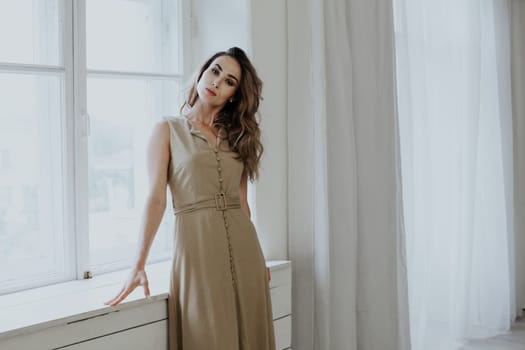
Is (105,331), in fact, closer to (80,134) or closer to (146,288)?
(146,288)

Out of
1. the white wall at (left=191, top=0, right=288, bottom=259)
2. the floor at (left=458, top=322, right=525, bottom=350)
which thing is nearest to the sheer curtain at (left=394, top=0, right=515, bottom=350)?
the floor at (left=458, top=322, right=525, bottom=350)

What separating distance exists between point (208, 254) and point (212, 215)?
0.12m

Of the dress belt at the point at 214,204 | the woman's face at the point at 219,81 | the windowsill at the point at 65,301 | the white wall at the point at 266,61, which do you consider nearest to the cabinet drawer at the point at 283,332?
the white wall at the point at 266,61

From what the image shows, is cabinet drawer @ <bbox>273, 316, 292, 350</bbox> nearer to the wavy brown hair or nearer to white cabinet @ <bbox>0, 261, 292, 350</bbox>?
white cabinet @ <bbox>0, 261, 292, 350</bbox>

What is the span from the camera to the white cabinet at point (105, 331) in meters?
1.52

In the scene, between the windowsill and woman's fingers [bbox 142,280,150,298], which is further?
woman's fingers [bbox 142,280,150,298]

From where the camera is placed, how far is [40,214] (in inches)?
79.1

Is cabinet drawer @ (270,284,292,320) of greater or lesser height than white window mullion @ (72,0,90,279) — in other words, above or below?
below

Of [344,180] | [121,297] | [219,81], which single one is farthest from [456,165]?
[121,297]

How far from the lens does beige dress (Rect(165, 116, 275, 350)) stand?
1780 mm

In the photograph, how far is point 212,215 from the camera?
1826 mm

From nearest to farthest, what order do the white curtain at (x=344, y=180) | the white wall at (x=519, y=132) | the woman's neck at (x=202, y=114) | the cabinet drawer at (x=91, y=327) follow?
the cabinet drawer at (x=91, y=327) → the woman's neck at (x=202, y=114) → the white curtain at (x=344, y=180) → the white wall at (x=519, y=132)

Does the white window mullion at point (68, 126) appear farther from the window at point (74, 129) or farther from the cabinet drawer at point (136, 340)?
the cabinet drawer at point (136, 340)

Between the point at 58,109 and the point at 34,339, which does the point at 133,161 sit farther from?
the point at 34,339
